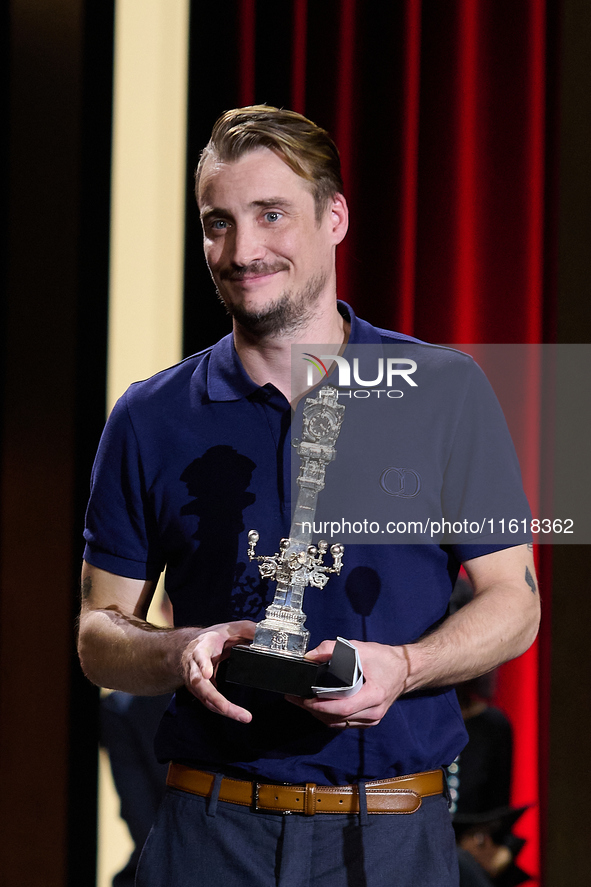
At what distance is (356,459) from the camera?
110 centimetres

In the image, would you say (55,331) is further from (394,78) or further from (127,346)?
(394,78)

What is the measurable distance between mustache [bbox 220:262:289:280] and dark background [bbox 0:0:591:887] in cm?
77

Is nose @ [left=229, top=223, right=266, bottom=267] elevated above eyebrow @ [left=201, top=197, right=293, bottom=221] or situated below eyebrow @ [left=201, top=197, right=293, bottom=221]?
below

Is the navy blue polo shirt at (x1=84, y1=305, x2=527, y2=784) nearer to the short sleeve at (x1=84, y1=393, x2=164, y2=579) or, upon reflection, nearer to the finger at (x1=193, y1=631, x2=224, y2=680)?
the short sleeve at (x1=84, y1=393, x2=164, y2=579)

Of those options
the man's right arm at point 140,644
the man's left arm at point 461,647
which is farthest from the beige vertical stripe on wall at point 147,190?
the man's left arm at point 461,647

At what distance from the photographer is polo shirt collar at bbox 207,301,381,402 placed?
1.14 meters

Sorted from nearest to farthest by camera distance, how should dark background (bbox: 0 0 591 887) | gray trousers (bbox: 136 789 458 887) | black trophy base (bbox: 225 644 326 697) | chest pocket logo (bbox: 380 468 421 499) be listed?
black trophy base (bbox: 225 644 326 697)
gray trousers (bbox: 136 789 458 887)
chest pocket logo (bbox: 380 468 421 499)
dark background (bbox: 0 0 591 887)

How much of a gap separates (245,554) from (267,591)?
51mm

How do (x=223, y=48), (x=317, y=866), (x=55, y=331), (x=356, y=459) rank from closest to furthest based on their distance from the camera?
(x=317, y=866) < (x=356, y=459) < (x=223, y=48) < (x=55, y=331)

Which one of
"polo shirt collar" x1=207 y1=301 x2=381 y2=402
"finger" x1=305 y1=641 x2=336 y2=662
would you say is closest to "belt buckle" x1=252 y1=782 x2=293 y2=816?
"finger" x1=305 y1=641 x2=336 y2=662

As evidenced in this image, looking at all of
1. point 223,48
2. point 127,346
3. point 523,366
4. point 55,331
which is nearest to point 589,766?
point 523,366

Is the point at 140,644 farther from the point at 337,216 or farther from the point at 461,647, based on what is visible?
the point at 337,216

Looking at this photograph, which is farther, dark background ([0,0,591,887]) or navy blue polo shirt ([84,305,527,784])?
dark background ([0,0,591,887])

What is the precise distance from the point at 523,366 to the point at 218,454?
0.91m
